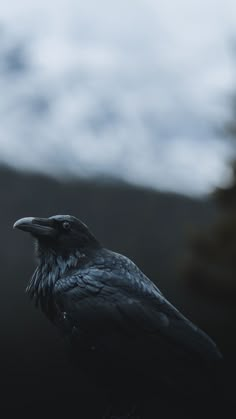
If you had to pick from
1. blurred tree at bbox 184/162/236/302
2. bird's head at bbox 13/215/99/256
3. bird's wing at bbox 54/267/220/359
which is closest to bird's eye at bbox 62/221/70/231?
bird's head at bbox 13/215/99/256

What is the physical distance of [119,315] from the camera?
7.40 ft

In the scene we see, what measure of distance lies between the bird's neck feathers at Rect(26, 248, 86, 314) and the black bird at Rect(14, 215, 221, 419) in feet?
0.11

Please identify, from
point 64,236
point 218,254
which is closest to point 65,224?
point 64,236

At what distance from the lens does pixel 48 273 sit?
8.11 feet

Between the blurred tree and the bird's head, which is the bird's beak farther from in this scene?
the blurred tree

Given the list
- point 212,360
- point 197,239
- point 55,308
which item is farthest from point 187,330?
point 197,239

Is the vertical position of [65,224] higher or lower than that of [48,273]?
higher

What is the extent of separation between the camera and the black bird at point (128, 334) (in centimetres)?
220

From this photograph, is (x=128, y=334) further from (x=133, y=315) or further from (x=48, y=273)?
(x=48, y=273)

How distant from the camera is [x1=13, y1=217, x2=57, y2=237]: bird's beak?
2.38 m

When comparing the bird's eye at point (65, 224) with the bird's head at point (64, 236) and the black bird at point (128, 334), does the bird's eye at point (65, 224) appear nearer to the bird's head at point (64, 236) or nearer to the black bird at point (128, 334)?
the bird's head at point (64, 236)

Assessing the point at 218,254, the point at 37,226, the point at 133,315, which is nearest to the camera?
the point at 133,315

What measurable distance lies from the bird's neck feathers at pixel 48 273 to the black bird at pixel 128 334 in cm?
3

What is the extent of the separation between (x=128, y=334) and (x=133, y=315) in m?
0.07
